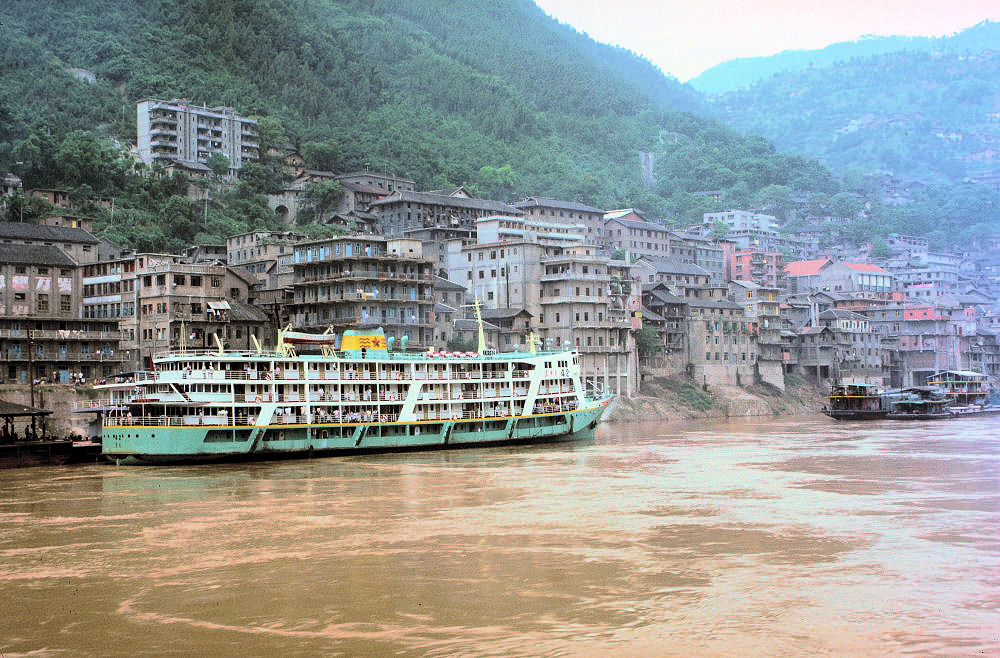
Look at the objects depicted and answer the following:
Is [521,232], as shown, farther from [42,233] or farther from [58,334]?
[58,334]

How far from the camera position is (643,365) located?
93.4 meters

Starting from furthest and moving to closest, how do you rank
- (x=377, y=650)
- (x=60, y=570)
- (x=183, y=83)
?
(x=183, y=83), (x=60, y=570), (x=377, y=650)

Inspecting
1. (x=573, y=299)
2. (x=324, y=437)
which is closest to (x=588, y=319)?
(x=573, y=299)

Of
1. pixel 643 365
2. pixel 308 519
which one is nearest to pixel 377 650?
pixel 308 519

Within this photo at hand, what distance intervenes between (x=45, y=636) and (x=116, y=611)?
1827mm

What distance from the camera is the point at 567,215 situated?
11419cm

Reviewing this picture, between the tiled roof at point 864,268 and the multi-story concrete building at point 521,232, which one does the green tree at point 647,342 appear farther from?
the tiled roof at point 864,268

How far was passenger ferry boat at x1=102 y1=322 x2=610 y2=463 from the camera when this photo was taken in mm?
48562

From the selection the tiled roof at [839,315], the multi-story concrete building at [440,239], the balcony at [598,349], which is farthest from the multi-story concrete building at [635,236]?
the balcony at [598,349]

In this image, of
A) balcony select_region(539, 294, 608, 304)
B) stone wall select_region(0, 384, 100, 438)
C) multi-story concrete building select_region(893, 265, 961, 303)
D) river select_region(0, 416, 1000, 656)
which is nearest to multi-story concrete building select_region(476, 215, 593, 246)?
balcony select_region(539, 294, 608, 304)

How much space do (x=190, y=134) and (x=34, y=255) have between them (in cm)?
4148

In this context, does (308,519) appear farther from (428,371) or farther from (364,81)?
(364,81)

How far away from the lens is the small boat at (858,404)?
281ft

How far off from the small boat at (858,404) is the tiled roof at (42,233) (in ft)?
196
